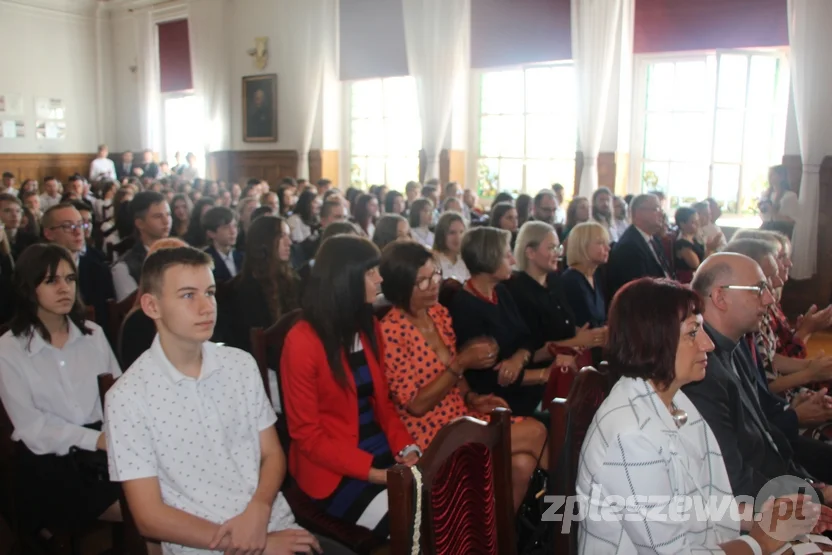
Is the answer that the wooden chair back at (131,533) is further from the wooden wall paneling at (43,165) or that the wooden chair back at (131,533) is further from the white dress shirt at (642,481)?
the wooden wall paneling at (43,165)

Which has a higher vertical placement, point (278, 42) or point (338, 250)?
point (278, 42)

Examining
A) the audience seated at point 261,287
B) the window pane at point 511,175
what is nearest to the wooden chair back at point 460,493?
the audience seated at point 261,287

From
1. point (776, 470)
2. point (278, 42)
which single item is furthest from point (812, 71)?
point (278, 42)

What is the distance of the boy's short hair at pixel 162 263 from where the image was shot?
A: 1728 mm

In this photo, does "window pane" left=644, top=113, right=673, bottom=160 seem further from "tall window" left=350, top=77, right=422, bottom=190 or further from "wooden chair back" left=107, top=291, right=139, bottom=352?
"wooden chair back" left=107, top=291, right=139, bottom=352

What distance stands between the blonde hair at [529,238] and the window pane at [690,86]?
4707mm

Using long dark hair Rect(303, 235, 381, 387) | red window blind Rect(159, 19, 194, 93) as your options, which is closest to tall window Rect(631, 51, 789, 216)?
long dark hair Rect(303, 235, 381, 387)

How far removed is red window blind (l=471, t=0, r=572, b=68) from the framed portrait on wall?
354cm

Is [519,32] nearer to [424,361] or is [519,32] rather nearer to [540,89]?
[540,89]

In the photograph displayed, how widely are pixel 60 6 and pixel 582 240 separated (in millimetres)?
12514

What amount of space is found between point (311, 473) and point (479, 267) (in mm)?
1350

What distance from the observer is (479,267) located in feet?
10.0

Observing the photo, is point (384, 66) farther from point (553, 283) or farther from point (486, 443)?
point (486, 443)

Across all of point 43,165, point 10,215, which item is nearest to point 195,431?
point 10,215
